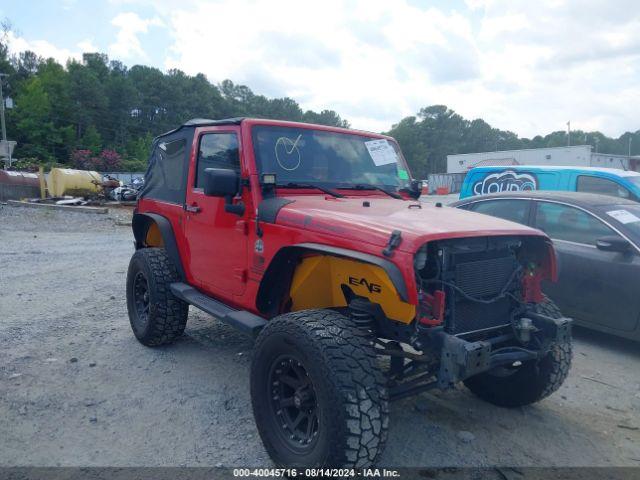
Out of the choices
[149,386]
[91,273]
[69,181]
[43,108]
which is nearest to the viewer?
[149,386]

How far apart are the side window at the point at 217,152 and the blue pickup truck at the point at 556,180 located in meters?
5.28

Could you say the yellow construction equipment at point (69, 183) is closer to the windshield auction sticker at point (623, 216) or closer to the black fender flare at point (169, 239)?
the black fender flare at point (169, 239)

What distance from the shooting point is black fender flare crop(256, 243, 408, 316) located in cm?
292

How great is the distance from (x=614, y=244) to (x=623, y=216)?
52 cm

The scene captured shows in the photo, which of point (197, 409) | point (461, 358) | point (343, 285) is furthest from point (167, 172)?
point (461, 358)

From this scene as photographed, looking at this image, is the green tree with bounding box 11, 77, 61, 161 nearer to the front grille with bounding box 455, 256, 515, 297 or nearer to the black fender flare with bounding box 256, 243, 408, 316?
the black fender flare with bounding box 256, 243, 408, 316

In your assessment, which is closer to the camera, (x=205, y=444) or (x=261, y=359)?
(x=261, y=359)

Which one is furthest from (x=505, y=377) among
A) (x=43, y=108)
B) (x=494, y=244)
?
(x=43, y=108)

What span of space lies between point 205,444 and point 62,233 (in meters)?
13.2

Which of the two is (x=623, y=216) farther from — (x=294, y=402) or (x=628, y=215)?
(x=294, y=402)

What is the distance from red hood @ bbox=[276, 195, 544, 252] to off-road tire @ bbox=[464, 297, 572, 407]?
819 mm

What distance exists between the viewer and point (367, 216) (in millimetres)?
3250

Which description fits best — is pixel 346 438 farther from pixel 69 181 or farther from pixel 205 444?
pixel 69 181

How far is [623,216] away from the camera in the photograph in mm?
5328
